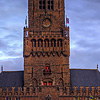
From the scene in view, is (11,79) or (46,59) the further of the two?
(11,79)

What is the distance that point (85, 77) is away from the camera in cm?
10669

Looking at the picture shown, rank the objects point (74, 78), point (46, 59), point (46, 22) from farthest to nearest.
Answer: point (46, 22)
point (74, 78)
point (46, 59)

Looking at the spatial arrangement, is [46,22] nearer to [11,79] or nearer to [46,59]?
[46,59]

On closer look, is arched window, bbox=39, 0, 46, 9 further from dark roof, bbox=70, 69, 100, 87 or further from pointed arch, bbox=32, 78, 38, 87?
pointed arch, bbox=32, 78, 38, 87

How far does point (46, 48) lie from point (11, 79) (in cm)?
1489

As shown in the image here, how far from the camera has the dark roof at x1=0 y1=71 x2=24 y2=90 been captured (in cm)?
10569

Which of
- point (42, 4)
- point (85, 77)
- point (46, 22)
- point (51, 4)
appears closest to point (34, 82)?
point (85, 77)

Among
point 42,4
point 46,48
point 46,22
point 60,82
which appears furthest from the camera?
point 42,4

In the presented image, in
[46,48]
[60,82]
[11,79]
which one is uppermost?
[46,48]

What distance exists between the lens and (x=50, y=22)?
351 feet

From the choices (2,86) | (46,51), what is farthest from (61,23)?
(2,86)

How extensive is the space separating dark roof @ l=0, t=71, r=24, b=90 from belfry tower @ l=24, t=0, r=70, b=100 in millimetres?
3494

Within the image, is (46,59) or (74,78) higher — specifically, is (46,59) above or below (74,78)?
above

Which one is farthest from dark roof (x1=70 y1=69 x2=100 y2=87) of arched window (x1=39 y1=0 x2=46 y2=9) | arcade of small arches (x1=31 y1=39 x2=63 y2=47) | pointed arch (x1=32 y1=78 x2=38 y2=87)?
arched window (x1=39 y1=0 x2=46 y2=9)
